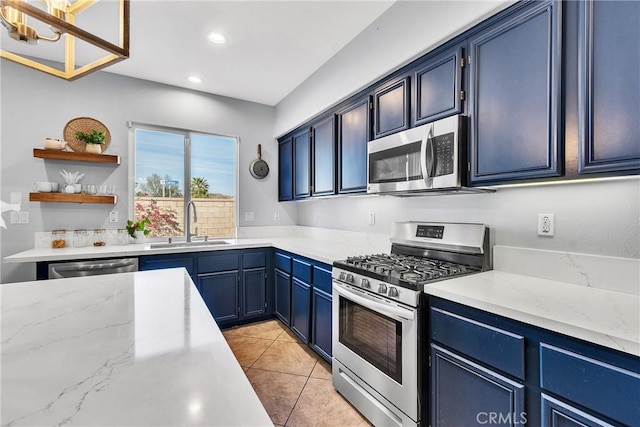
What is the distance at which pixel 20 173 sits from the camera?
9.39 ft

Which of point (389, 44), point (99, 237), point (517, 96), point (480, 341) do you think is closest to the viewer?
point (480, 341)

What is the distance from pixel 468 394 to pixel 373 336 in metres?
0.59

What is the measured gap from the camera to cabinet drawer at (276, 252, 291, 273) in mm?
3074

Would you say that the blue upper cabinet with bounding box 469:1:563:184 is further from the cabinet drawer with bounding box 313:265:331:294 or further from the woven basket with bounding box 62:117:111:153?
the woven basket with bounding box 62:117:111:153

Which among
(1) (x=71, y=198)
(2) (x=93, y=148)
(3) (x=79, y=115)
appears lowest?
(1) (x=71, y=198)

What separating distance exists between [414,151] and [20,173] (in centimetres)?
357

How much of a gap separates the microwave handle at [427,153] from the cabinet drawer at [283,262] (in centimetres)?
169

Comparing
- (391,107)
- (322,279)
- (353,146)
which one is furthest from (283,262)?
(391,107)

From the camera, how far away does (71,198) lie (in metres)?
2.92

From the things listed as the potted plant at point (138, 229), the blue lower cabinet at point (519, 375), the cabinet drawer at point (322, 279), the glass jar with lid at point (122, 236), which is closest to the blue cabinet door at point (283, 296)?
the cabinet drawer at point (322, 279)

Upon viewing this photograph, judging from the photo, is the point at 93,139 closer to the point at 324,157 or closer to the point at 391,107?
the point at 324,157

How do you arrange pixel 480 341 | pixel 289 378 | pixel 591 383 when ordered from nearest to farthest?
pixel 591 383 → pixel 480 341 → pixel 289 378

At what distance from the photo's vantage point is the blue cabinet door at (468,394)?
1.19 meters

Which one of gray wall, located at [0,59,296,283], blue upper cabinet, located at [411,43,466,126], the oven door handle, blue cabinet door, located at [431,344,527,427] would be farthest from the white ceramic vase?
blue cabinet door, located at [431,344,527,427]
